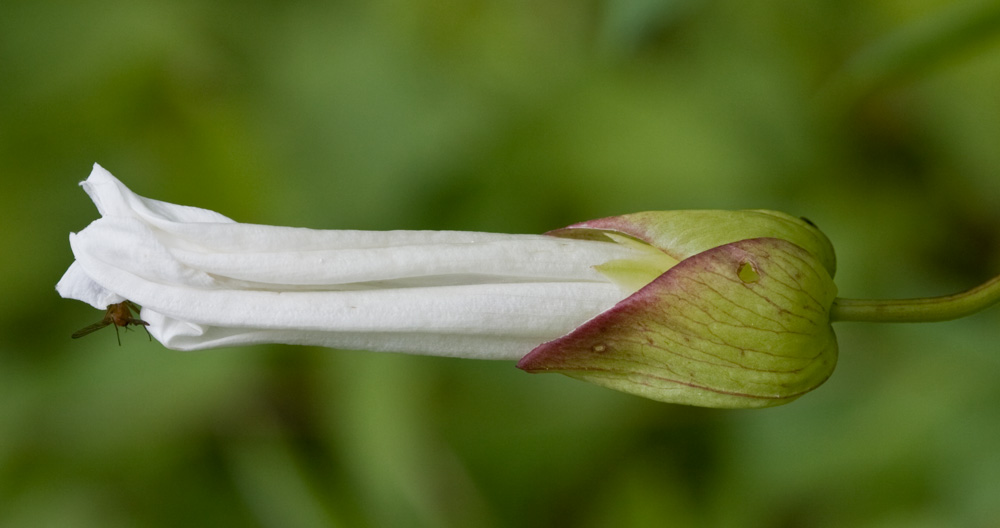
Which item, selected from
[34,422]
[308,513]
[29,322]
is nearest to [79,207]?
[29,322]

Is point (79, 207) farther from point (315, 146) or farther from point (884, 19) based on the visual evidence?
point (884, 19)

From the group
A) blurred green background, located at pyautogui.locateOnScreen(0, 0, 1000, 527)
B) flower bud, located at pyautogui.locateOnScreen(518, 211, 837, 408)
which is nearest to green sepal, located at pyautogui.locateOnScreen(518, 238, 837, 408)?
flower bud, located at pyautogui.locateOnScreen(518, 211, 837, 408)

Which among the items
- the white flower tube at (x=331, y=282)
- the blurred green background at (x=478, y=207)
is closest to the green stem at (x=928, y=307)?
the white flower tube at (x=331, y=282)

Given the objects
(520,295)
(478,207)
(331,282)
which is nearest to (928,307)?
(520,295)

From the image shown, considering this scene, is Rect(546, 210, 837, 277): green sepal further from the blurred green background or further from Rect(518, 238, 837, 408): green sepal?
the blurred green background

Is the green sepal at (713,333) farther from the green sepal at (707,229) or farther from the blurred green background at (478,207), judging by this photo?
the blurred green background at (478,207)

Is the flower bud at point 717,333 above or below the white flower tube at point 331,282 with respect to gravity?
below

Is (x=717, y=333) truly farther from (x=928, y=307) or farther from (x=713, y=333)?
(x=928, y=307)
